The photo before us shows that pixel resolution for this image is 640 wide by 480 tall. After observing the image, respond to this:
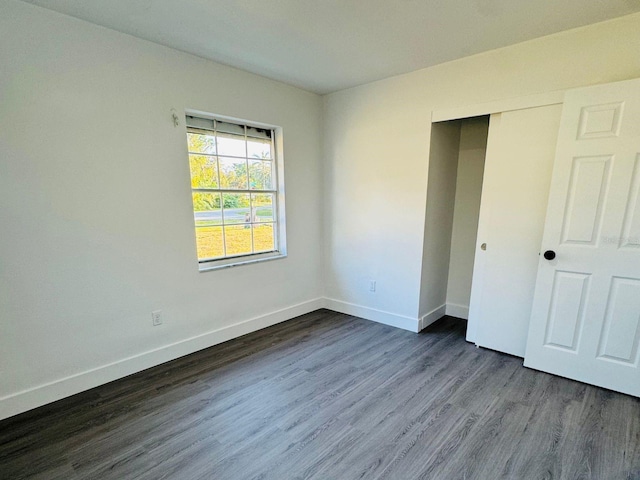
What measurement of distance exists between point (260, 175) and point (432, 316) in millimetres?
2449

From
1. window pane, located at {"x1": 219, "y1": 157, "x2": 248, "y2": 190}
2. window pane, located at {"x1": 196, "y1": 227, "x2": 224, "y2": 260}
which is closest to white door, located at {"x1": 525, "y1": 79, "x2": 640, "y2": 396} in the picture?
window pane, located at {"x1": 219, "y1": 157, "x2": 248, "y2": 190}

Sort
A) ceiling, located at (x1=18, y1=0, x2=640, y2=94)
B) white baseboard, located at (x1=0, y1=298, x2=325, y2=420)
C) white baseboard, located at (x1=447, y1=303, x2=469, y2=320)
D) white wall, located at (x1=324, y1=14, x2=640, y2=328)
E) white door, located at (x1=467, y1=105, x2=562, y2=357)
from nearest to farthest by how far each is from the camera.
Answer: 1. ceiling, located at (x1=18, y1=0, x2=640, y2=94)
2. white baseboard, located at (x1=0, y1=298, x2=325, y2=420)
3. white wall, located at (x1=324, y1=14, x2=640, y2=328)
4. white door, located at (x1=467, y1=105, x2=562, y2=357)
5. white baseboard, located at (x1=447, y1=303, x2=469, y2=320)

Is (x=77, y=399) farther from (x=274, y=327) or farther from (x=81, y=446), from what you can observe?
(x=274, y=327)

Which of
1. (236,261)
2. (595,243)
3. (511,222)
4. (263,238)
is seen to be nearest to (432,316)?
(511,222)

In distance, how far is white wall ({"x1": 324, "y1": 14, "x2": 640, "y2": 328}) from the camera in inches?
85.4

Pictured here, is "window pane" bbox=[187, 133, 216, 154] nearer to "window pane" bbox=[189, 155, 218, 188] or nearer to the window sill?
Result: "window pane" bbox=[189, 155, 218, 188]

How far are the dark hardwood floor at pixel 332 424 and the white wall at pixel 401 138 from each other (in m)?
1.04

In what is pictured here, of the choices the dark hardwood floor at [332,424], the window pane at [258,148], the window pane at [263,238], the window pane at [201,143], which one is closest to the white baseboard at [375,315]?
the dark hardwood floor at [332,424]

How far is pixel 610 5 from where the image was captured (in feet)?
6.16

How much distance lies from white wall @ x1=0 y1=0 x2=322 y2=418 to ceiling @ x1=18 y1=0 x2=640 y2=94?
0.24m

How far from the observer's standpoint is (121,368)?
240 centimetres

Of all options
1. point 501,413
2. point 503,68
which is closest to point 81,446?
point 501,413

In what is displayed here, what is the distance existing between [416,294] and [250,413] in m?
1.95

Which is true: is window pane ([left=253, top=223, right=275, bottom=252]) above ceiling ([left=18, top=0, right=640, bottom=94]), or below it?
below
